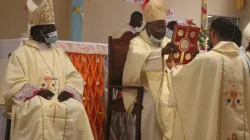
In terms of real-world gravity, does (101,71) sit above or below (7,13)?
below

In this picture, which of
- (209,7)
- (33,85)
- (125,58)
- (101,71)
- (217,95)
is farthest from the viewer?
(209,7)

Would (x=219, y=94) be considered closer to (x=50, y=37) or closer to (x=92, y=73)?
(x=50, y=37)

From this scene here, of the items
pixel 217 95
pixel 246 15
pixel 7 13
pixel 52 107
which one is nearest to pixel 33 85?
pixel 52 107

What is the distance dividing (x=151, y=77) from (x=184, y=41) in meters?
0.49

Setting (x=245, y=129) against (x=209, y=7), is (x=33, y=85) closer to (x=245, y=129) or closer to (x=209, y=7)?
(x=245, y=129)

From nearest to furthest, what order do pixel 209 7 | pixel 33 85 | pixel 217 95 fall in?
pixel 217 95, pixel 33 85, pixel 209 7

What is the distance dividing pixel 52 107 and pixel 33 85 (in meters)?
0.25

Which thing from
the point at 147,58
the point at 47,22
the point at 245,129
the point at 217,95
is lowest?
the point at 245,129

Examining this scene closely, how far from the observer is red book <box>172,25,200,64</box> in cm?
357

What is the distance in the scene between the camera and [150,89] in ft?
12.5

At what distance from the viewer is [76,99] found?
347 centimetres

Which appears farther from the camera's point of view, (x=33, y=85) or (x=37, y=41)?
(x=37, y=41)

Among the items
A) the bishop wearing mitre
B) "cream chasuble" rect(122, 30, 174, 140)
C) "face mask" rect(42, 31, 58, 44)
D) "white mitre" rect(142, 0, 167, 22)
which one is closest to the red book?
"cream chasuble" rect(122, 30, 174, 140)

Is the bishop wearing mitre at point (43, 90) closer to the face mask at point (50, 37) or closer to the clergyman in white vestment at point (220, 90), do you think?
the face mask at point (50, 37)
